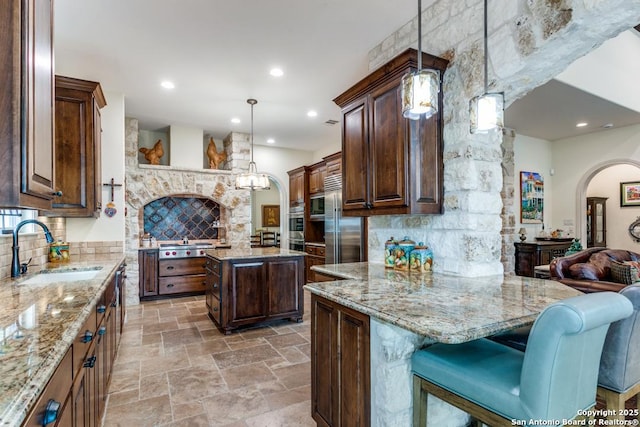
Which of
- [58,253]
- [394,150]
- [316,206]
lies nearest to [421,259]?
[394,150]

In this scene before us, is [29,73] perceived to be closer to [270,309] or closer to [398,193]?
[398,193]

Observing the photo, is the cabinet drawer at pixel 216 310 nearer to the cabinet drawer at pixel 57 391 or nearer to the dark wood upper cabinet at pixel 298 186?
the cabinet drawer at pixel 57 391

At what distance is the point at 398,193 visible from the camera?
7.69 ft

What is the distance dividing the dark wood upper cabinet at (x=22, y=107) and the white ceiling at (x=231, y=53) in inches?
69.7

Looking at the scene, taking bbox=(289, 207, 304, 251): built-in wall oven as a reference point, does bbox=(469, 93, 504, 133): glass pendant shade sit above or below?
above

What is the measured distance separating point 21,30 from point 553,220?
841 cm

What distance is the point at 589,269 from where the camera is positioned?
369 centimetres

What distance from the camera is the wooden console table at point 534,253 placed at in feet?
19.2

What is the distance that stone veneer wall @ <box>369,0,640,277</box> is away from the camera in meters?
1.88

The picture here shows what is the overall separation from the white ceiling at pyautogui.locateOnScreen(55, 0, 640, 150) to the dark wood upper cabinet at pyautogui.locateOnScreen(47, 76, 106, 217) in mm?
516

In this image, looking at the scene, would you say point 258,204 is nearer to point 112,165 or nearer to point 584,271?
point 112,165

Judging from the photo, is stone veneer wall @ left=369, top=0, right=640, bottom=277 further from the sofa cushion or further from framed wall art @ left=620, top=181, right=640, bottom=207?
framed wall art @ left=620, top=181, right=640, bottom=207

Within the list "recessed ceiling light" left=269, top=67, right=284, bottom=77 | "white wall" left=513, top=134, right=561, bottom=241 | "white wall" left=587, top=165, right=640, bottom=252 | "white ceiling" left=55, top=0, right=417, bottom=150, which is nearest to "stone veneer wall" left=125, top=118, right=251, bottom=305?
"white ceiling" left=55, top=0, right=417, bottom=150

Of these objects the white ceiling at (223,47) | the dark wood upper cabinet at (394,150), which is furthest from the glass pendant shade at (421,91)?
the white ceiling at (223,47)
